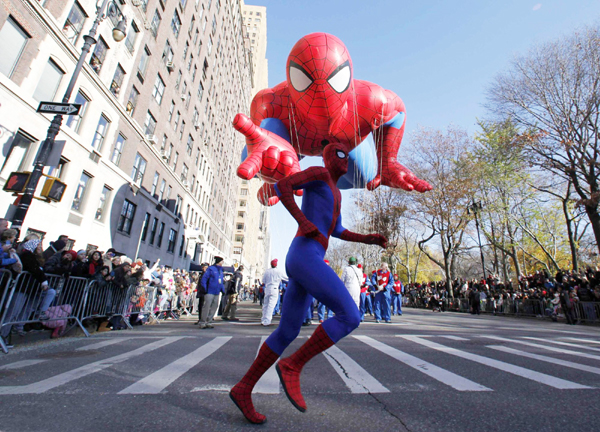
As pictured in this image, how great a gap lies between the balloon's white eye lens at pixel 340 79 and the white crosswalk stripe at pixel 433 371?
476 cm

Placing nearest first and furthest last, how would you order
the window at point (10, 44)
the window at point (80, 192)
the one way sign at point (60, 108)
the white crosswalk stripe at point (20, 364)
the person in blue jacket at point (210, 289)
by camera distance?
1. the white crosswalk stripe at point (20, 364)
2. the one way sign at point (60, 108)
3. the person in blue jacket at point (210, 289)
4. the window at point (10, 44)
5. the window at point (80, 192)

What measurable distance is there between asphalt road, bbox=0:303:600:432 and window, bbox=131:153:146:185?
19352mm

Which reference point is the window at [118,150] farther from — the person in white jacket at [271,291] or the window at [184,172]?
the person in white jacket at [271,291]

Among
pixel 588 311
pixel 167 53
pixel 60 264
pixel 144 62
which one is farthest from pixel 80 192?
pixel 588 311

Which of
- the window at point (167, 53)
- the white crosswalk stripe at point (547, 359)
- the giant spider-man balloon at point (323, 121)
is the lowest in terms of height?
the white crosswalk stripe at point (547, 359)

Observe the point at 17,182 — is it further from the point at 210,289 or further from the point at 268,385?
the point at 268,385

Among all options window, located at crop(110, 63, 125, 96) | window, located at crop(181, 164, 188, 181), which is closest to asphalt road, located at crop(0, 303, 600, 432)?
window, located at crop(110, 63, 125, 96)

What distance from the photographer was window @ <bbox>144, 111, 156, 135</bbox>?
23.8 meters

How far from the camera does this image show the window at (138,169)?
2245cm

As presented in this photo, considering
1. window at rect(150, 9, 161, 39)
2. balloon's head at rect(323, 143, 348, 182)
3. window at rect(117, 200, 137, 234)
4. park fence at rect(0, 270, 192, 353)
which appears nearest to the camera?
balloon's head at rect(323, 143, 348, 182)

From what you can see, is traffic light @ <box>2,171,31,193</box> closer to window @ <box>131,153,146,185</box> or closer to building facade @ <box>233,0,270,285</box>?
window @ <box>131,153,146,185</box>

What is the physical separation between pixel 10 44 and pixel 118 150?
28.1 ft

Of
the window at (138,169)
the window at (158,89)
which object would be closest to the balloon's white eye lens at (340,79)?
the window at (138,169)

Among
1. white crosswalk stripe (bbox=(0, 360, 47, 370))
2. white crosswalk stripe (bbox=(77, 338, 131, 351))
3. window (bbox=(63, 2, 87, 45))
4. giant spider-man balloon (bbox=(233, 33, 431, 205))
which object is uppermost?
window (bbox=(63, 2, 87, 45))
